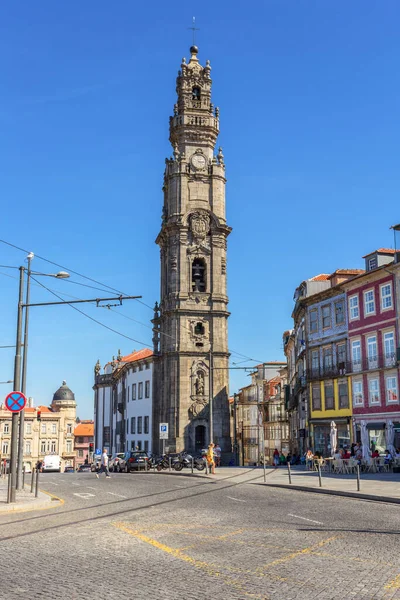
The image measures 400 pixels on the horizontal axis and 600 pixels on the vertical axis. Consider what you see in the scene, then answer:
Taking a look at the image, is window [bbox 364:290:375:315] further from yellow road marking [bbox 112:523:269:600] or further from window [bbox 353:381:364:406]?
yellow road marking [bbox 112:523:269:600]

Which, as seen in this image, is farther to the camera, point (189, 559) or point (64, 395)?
point (64, 395)

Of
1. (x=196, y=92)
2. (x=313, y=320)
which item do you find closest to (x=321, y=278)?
(x=313, y=320)

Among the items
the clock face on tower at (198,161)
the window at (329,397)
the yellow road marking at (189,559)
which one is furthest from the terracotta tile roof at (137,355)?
the yellow road marking at (189,559)

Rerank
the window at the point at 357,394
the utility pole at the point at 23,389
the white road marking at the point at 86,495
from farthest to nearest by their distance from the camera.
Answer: the window at the point at 357,394
the utility pole at the point at 23,389
the white road marking at the point at 86,495

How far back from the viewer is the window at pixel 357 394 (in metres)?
40.9

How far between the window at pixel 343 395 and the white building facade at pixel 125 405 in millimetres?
22821

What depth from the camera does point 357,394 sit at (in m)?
41.3

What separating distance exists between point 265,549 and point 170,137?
59.4 m

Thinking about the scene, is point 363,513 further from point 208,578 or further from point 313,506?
point 208,578

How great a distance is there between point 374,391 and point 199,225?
26581mm

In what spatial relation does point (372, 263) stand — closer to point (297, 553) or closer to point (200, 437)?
point (200, 437)

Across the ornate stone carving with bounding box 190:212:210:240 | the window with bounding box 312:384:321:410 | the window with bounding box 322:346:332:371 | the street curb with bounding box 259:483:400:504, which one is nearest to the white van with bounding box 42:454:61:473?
the ornate stone carving with bounding box 190:212:210:240

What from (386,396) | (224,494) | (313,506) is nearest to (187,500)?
(224,494)

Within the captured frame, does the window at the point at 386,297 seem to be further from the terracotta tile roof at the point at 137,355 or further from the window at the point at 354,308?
the terracotta tile roof at the point at 137,355
